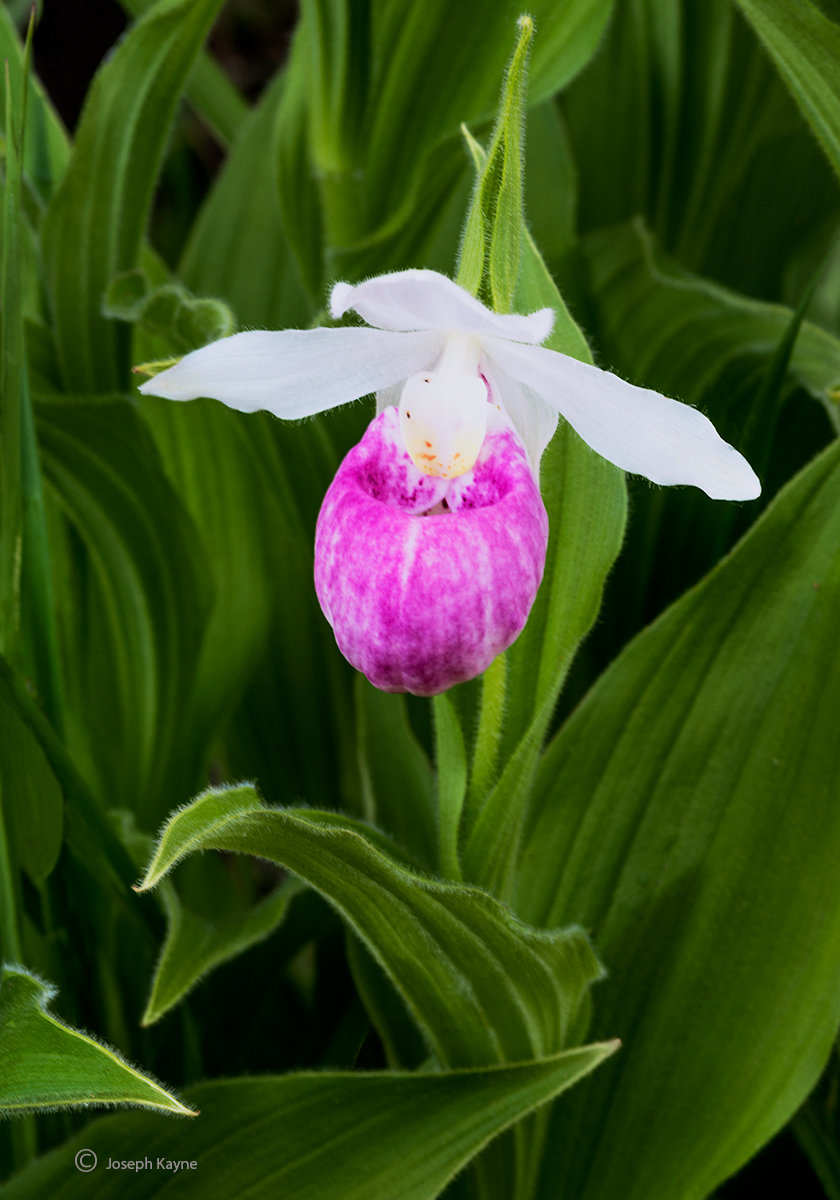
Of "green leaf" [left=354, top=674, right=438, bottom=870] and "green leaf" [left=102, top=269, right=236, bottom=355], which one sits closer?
"green leaf" [left=102, top=269, right=236, bottom=355]

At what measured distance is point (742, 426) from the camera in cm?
120

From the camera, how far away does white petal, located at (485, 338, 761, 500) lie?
0.72m

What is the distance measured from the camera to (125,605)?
1368mm

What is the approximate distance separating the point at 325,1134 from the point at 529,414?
25.4 inches

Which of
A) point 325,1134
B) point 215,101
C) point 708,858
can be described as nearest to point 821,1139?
point 708,858

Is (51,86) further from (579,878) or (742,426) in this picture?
(579,878)

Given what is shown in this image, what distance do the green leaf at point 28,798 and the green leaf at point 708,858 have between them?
470 mm

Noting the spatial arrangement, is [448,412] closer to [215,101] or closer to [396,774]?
[396,774]

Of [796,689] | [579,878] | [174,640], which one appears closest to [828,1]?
[796,689]

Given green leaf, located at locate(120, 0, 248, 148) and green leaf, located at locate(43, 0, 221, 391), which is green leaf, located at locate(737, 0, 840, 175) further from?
green leaf, located at locate(120, 0, 248, 148)

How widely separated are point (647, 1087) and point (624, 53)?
1.66 metres

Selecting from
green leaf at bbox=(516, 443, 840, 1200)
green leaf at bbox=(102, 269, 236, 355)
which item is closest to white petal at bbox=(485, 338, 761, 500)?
green leaf at bbox=(516, 443, 840, 1200)

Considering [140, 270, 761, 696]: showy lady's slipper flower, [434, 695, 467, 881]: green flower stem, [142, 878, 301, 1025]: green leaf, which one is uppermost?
[140, 270, 761, 696]: showy lady's slipper flower

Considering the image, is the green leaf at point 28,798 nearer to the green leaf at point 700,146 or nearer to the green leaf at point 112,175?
the green leaf at point 112,175
